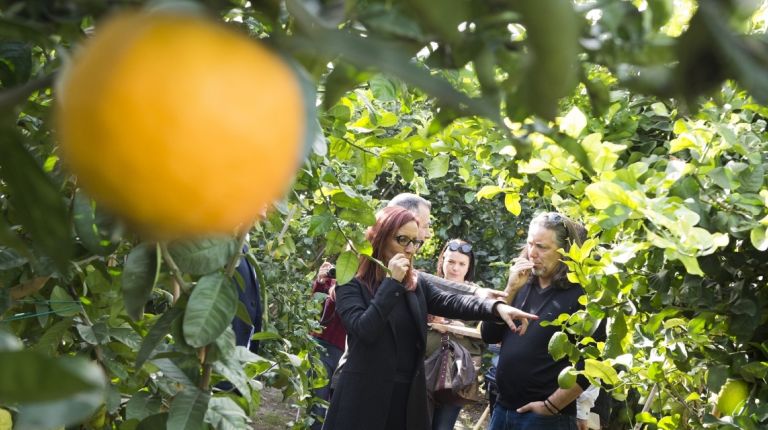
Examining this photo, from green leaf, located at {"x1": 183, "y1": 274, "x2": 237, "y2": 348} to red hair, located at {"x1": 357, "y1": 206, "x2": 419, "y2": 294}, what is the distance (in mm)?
2384

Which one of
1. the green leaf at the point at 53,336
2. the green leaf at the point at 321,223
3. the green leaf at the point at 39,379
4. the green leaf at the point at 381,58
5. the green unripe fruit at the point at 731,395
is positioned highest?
the green leaf at the point at 381,58

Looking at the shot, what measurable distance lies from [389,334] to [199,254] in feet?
7.80

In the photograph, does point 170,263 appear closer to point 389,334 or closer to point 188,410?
point 188,410

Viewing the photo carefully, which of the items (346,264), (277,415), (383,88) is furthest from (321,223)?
(277,415)

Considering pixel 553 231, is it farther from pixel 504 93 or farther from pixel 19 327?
pixel 504 93

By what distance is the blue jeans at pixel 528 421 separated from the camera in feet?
10.3

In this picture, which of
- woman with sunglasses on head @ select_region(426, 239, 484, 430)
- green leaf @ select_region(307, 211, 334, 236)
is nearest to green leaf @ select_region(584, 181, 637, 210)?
green leaf @ select_region(307, 211, 334, 236)

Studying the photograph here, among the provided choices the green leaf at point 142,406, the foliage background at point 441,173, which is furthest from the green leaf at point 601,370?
the green leaf at point 142,406

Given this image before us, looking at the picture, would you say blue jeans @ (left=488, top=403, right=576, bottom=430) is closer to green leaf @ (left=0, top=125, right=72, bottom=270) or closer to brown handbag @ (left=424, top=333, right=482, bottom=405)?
brown handbag @ (left=424, top=333, right=482, bottom=405)

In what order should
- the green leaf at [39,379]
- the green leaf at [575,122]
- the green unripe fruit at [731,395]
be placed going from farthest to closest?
1. the green unripe fruit at [731,395]
2. the green leaf at [575,122]
3. the green leaf at [39,379]

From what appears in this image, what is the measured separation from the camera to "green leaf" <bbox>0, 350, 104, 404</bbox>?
23 centimetres

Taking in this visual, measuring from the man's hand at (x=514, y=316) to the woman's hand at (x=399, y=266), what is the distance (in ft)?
1.33

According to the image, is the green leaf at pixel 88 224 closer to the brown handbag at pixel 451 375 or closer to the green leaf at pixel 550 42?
the green leaf at pixel 550 42

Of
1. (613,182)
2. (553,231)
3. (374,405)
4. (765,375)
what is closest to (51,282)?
(613,182)
